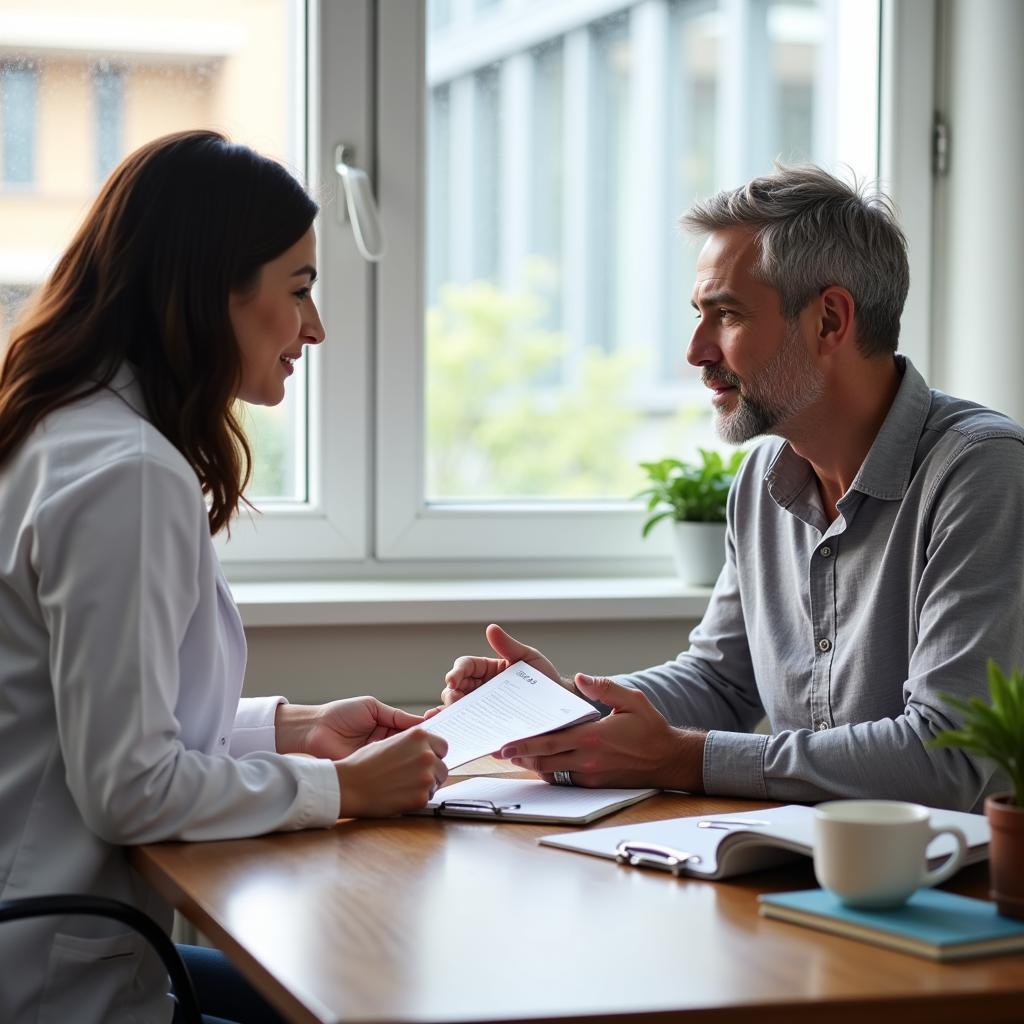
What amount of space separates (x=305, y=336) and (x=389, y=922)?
83cm

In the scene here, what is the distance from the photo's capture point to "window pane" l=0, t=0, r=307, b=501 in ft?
8.02

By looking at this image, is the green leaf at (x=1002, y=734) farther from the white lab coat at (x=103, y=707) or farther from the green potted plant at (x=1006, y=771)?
the white lab coat at (x=103, y=707)

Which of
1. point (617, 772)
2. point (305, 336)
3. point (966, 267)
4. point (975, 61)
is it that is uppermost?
point (975, 61)

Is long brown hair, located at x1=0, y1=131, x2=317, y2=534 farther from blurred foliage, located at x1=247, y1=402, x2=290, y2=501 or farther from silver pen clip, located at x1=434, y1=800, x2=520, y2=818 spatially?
blurred foliage, located at x1=247, y1=402, x2=290, y2=501

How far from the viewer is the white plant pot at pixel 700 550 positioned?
100 inches

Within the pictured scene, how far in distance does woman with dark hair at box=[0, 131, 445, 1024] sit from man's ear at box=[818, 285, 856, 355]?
2.38 ft

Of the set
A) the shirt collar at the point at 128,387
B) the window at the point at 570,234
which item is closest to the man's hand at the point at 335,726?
the shirt collar at the point at 128,387

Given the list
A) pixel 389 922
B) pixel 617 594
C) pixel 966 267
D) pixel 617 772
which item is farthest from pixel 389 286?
pixel 389 922

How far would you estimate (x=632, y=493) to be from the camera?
2867 millimetres

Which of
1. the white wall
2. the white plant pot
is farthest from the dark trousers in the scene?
the white wall

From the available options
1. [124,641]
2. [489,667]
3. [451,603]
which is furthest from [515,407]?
[124,641]

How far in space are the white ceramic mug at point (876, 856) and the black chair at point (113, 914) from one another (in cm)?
57

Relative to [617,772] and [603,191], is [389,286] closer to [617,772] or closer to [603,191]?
[603,191]

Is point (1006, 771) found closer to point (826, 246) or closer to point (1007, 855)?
point (1007, 855)
